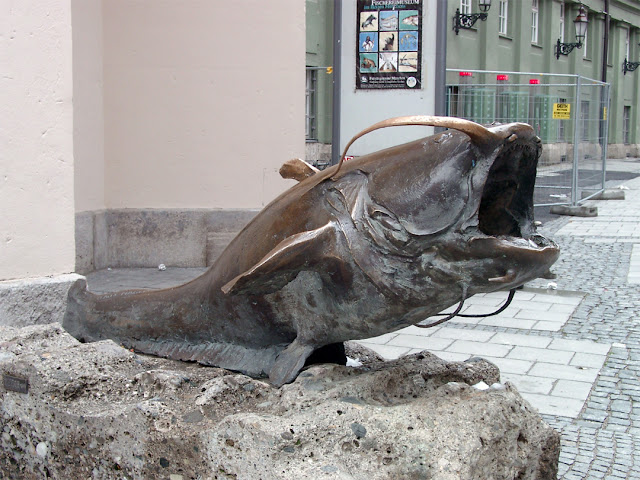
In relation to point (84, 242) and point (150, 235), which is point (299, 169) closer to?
point (84, 242)

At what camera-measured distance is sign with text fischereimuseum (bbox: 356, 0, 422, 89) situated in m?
6.82

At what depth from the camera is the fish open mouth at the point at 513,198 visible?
8.48 feet

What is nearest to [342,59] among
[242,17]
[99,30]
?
[242,17]

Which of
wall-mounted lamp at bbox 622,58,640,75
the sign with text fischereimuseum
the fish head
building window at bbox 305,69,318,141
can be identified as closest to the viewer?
the fish head

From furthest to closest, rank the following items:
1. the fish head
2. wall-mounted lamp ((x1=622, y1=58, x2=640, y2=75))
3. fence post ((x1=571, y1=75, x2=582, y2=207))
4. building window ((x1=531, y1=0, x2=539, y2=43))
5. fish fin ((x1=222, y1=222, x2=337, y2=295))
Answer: wall-mounted lamp ((x1=622, y1=58, x2=640, y2=75)), building window ((x1=531, y1=0, x2=539, y2=43)), fence post ((x1=571, y1=75, x2=582, y2=207)), fish fin ((x1=222, y1=222, x2=337, y2=295)), the fish head

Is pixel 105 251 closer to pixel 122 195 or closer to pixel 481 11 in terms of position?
pixel 122 195

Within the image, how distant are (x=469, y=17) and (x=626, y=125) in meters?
15.2

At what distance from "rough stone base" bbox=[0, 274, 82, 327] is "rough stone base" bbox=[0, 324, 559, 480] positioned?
2.23ft

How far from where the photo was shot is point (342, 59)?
7062mm

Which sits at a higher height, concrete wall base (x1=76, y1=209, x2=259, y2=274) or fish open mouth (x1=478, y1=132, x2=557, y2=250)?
fish open mouth (x1=478, y1=132, x2=557, y2=250)

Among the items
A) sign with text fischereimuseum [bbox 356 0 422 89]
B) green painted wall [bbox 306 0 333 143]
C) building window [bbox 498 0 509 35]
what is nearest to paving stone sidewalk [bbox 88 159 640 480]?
sign with text fischereimuseum [bbox 356 0 422 89]

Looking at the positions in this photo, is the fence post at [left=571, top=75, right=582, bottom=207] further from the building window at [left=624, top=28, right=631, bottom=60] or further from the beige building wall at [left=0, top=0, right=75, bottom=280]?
the building window at [left=624, top=28, right=631, bottom=60]

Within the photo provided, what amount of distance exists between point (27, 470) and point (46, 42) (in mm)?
2223

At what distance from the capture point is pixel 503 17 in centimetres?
2305
